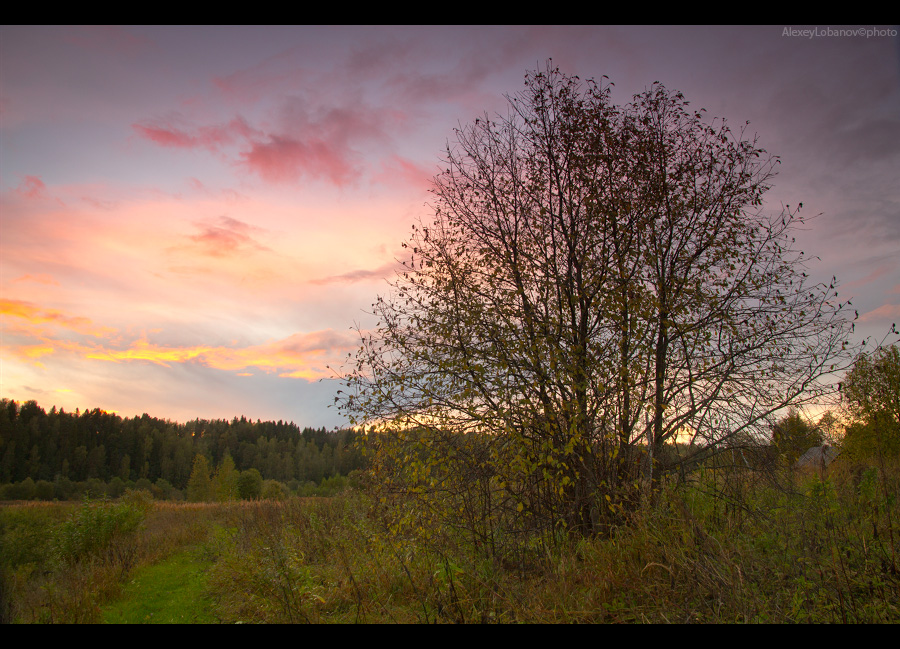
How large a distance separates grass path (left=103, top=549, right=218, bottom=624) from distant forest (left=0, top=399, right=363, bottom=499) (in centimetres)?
1900

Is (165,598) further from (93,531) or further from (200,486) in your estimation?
(200,486)

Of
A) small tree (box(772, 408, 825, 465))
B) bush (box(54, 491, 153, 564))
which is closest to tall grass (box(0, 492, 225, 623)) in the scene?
bush (box(54, 491, 153, 564))

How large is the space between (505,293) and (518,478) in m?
3.26

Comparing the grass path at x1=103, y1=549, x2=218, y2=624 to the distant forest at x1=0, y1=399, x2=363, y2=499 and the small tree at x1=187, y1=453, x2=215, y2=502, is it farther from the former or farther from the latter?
the small tree at x1=187, y1=453, x2=215, y2=502

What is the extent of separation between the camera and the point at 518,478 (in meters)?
7.61

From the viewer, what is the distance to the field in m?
4.42

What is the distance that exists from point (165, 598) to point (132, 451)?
80127mm

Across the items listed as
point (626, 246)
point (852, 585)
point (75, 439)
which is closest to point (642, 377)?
point (626, 246)

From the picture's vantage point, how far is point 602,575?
5.44 m

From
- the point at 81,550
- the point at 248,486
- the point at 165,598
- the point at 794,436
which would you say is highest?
the point at 794,436

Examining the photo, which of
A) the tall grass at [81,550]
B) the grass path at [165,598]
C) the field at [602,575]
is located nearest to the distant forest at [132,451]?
the tall grass at [81,550]

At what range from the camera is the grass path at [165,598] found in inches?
362

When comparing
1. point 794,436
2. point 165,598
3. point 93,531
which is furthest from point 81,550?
point 794,436
